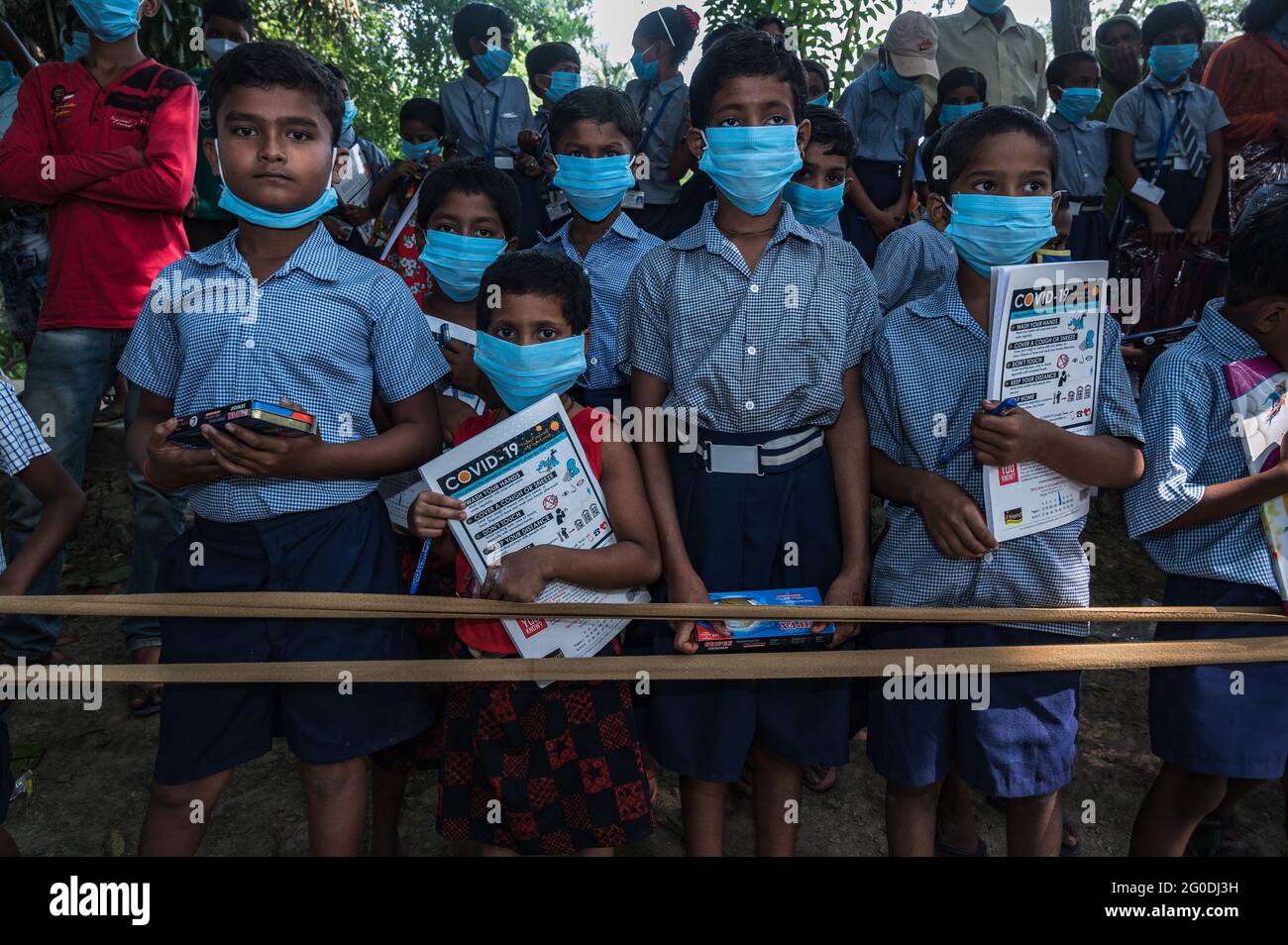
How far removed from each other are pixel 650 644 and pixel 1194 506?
1333mm

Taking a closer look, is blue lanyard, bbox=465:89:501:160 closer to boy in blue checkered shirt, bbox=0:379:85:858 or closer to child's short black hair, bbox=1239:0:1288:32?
boy in blue checkered shirt, bbox=0:379:85:858

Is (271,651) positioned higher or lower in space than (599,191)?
lower

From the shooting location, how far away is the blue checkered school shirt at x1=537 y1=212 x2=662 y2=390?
2785mm

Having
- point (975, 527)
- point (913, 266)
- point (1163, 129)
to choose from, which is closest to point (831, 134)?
point (913, 266)

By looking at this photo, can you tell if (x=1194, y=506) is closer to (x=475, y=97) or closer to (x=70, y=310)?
(x=70, y=310)

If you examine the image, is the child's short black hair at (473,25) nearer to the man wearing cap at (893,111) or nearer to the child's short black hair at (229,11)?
the child's short black hair at (229,11)

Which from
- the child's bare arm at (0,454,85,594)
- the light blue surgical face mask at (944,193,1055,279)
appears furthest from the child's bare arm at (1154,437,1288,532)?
the child's bare arm at (0,454,85,594)

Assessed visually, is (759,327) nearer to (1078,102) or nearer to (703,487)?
(703,487)

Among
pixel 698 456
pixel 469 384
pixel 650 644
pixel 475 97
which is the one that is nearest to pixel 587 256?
pixel 469 384

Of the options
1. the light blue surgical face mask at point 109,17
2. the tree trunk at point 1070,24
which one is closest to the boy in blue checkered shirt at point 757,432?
the light blue surgical face mask at point 109,17

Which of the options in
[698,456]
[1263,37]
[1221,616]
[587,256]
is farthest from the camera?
[1263,37]

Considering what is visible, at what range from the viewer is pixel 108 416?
5.00 metres

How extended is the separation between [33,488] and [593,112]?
6.45 feet

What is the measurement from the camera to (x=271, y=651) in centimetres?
204
